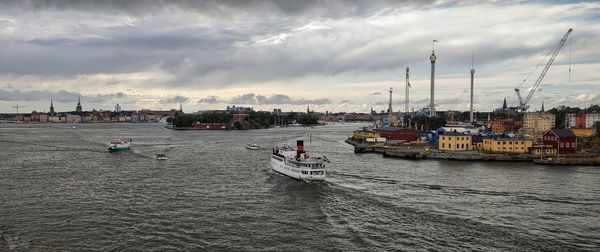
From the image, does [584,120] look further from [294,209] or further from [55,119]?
[55,119]

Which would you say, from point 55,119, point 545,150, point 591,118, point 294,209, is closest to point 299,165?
point 294,209

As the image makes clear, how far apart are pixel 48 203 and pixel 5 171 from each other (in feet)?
32.9

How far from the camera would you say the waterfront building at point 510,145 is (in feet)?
111

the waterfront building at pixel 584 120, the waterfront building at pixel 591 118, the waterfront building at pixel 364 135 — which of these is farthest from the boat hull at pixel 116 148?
the waterfront building at pixel 591 118

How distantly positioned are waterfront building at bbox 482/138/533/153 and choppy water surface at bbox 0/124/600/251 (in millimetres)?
7481

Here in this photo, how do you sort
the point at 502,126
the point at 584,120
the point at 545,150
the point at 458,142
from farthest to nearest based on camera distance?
the point at 584,120, the point at 502,126, the point at 458,142, the point at 545,150

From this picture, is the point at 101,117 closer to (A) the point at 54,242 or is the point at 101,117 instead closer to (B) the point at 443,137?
(B) the point at 443,137

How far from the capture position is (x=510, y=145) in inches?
1339

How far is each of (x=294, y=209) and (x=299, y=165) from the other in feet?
19.6

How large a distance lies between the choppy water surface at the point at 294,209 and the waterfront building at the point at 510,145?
7.48 m

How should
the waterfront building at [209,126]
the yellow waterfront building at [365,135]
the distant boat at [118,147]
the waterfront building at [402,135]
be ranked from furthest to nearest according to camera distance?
the waterfront building at [209,126]
the yellow waterfront building at [365,135]
the waterfront building at [402,135]
the distant boat at [118,147]

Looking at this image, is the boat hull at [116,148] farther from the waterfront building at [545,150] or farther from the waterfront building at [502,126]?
the waterfront building at [502,126]

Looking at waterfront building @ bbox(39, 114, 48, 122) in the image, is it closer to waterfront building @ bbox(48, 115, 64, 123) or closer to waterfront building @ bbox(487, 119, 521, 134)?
waterfront building @ bbox(48, 115, 64, 123)

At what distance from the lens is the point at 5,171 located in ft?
80.3
